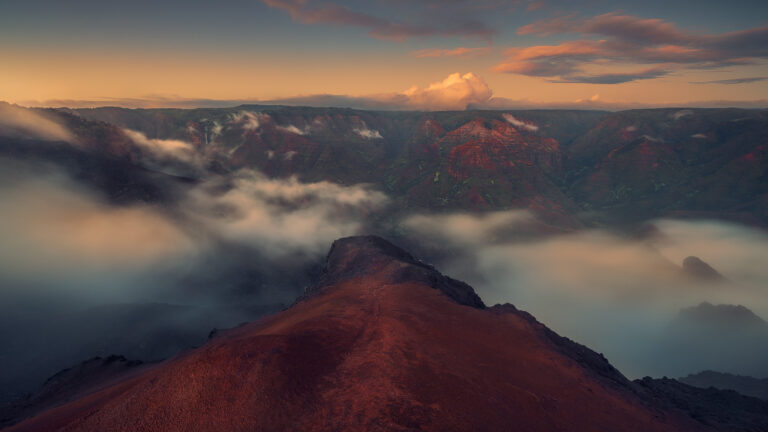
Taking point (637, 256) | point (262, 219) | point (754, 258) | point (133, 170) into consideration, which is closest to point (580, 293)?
point (637, 256)

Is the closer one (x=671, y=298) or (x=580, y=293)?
(x=671, y=298)

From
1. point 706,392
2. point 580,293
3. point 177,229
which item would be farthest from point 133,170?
point 580,293

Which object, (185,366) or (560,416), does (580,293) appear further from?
(185,366)

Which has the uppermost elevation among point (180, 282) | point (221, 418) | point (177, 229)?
point (221, 418)

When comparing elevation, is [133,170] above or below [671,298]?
above

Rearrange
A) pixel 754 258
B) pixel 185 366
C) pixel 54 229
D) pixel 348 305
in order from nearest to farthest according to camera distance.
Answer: pixel 185 366 < pixel 348 305 < pixel 54 229 < pixel 754 258

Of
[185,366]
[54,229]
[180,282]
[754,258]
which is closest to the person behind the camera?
[185,366]
